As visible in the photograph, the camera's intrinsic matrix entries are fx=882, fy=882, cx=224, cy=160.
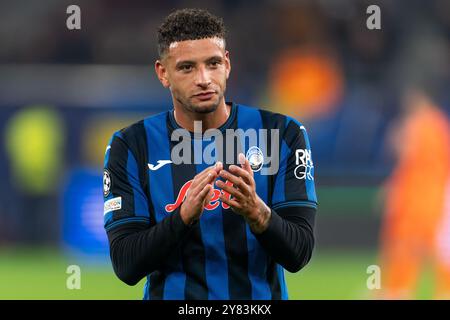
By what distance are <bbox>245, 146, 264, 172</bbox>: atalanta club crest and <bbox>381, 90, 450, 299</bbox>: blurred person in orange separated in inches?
223

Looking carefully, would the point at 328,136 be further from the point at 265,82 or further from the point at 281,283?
the point at 281,283

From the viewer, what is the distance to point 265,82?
40.0 ft

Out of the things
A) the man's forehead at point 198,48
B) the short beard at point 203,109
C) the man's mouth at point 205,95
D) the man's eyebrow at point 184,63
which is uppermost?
the man's forehead at point 198,48

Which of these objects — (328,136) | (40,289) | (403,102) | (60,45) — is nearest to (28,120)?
(60,45)

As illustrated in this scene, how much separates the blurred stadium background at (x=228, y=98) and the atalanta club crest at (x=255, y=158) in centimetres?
562

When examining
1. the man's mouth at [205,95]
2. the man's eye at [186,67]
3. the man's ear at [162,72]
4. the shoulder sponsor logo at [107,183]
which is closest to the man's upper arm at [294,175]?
the man's mouth at [205,95]

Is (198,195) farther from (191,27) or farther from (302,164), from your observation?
(191,27)

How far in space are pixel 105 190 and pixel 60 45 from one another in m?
9.31

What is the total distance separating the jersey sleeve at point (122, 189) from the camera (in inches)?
141

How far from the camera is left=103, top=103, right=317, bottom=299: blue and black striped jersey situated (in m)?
3.40

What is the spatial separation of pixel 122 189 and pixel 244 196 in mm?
648

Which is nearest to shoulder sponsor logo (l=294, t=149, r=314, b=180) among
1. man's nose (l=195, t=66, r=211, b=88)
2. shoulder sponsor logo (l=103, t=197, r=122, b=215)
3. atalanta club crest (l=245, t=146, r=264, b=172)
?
atalanta club crest (l=245, t=146, r=264, b=172)

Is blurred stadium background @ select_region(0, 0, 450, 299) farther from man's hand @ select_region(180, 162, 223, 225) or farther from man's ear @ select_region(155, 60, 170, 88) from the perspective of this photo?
man's hand @ select_region(180, 162, 223, 225)

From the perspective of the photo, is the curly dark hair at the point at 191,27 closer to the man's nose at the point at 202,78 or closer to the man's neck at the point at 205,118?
the man's nose at the point at 202,78
